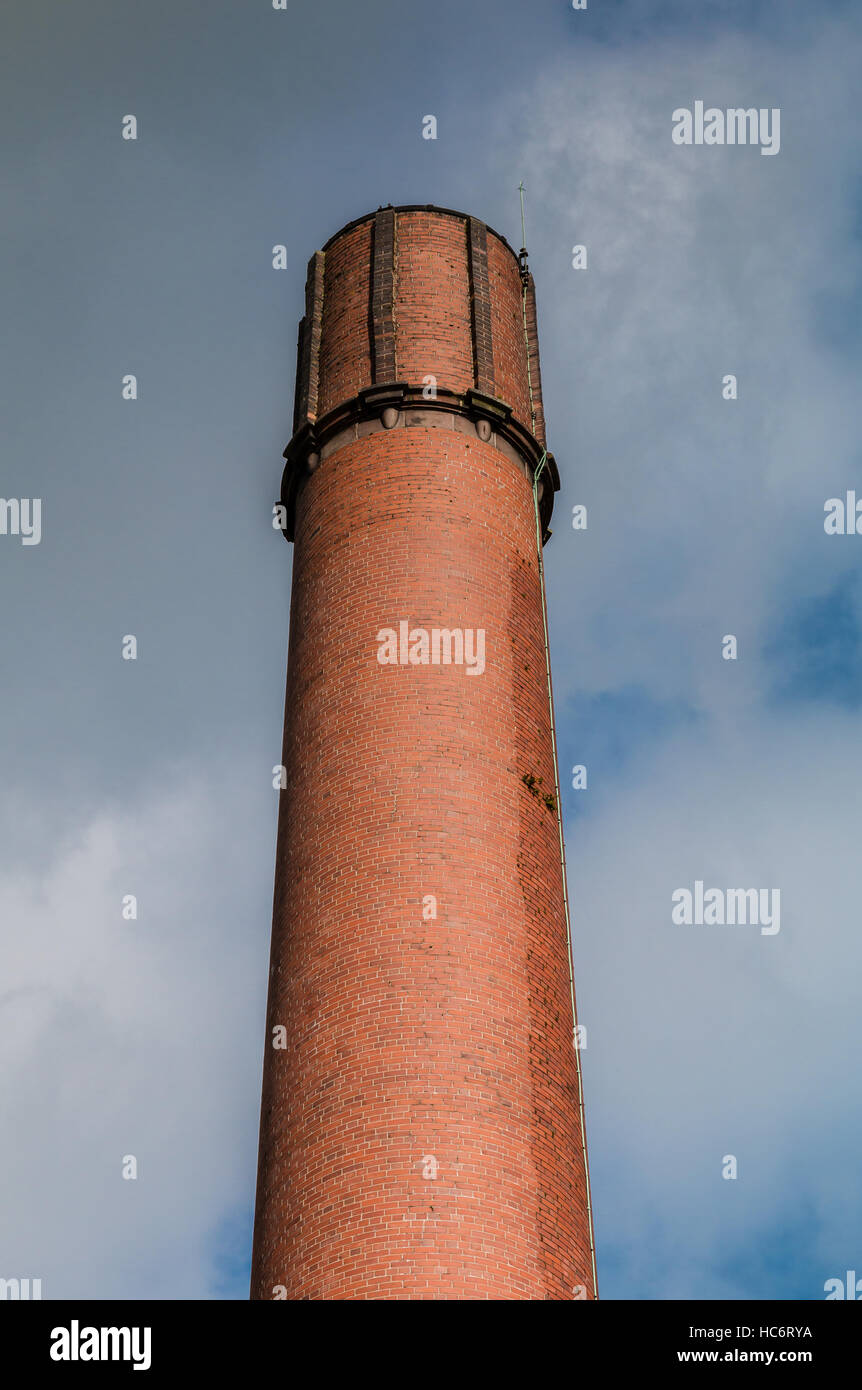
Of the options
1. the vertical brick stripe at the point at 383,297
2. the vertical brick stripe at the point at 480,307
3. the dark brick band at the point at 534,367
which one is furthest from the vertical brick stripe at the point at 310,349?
the dark brick band at the point at 534,367

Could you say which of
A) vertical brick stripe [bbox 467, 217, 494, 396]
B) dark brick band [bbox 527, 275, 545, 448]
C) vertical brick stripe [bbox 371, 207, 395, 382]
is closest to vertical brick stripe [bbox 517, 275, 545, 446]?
dark brick band [bbox 527, 275, 545, 448]

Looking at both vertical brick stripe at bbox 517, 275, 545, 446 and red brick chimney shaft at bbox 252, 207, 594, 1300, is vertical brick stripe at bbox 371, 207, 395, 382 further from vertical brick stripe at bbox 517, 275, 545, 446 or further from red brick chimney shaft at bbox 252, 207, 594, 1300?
vertical brick stripe at bbox 517, 275, 545, 446

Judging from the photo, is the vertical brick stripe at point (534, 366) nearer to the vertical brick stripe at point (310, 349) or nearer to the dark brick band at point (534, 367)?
the dark brick band at point (534, 367)

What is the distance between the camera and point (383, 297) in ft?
72.8

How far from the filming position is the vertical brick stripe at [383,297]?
21578 mm

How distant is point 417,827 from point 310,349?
26.3ft

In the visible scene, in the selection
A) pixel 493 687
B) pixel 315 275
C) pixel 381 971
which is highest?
pixel 315 275

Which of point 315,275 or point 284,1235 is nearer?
point 284,1235

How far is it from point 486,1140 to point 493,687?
530cm

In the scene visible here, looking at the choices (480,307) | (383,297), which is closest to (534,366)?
(480,307)

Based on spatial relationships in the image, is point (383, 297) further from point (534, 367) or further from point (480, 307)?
point (534, 367)

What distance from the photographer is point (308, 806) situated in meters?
18.8
